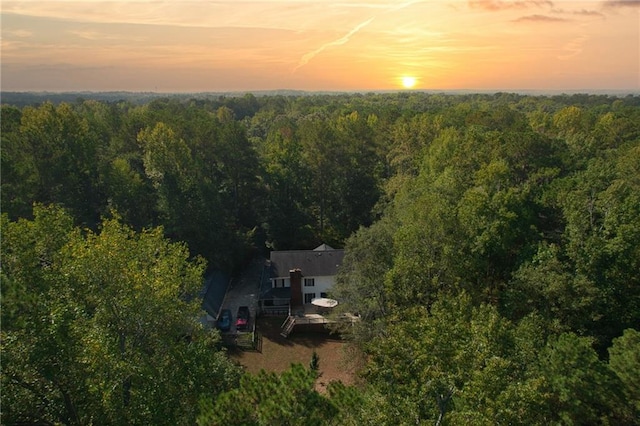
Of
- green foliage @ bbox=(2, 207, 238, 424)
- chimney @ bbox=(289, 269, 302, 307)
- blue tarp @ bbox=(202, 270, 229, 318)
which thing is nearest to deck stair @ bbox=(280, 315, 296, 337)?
chimney @ bbox=(289, 269, 302, 307)

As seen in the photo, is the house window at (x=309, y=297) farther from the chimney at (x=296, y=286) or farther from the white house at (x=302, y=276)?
the chimney at (x=296, y=286)

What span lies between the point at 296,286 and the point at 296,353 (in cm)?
581

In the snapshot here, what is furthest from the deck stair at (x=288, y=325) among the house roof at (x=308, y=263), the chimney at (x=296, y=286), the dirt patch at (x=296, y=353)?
the house roof at (x=308, y=263)

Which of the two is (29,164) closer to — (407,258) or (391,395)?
(407,258)

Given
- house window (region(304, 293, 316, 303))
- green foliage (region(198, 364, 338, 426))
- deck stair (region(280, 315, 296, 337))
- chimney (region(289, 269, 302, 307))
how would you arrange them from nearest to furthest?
green foliage (region(198, 364, 338, 426)) < deck stair (region(280, 315, 296, 337)) < chimney (region(289, 269, 302, 307)) < house window (region(304, 293, 316, 303))

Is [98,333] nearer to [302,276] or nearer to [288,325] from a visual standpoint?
[288,325]

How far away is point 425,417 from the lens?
1234 cm

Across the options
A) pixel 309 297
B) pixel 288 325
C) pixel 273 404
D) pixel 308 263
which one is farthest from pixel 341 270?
pixel 273 404

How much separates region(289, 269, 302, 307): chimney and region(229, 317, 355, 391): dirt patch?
87.3 inches

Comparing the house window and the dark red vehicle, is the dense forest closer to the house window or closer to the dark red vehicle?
the dark red vehicle

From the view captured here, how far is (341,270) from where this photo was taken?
27203 mm

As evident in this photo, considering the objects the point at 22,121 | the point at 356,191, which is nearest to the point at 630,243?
the point at 356,191

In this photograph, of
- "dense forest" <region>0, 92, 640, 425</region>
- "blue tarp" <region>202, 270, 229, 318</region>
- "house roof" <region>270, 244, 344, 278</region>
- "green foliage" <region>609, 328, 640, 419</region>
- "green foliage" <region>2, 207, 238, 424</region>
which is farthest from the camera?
"house roof" <region>270, 244, 344, 278</region>

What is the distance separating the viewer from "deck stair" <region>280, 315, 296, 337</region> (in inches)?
1188
